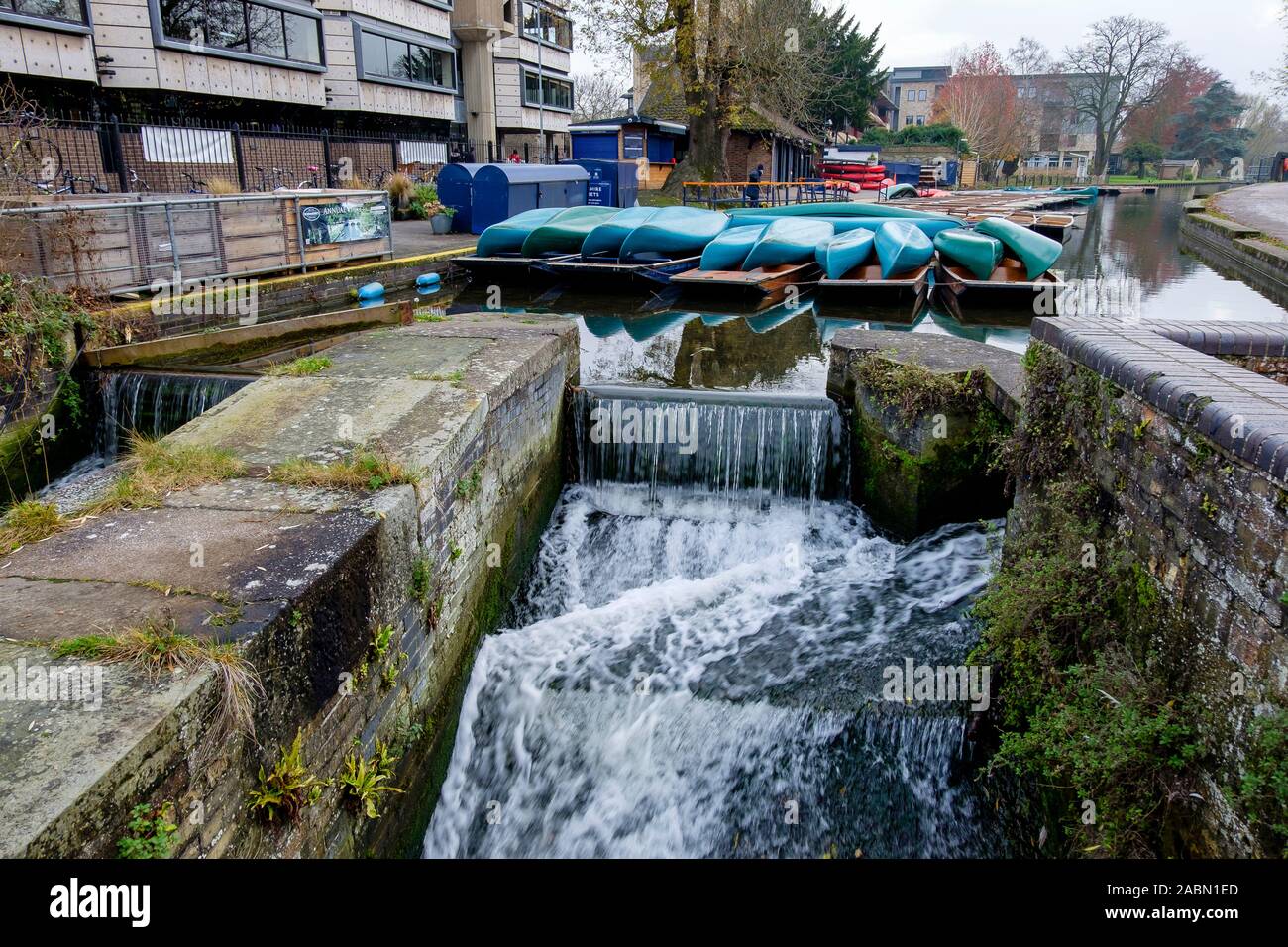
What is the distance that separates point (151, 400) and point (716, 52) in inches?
915

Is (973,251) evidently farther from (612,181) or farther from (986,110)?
(986,110)

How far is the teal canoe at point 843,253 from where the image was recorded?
546 inches

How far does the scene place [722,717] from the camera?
496 centimetres

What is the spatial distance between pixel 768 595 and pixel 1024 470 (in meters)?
1.95

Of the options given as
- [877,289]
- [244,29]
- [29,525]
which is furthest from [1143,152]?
[29,525]

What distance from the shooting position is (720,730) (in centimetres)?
489

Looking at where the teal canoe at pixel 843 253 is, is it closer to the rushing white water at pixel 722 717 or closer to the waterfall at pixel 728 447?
the waterfall at pixel 728 447

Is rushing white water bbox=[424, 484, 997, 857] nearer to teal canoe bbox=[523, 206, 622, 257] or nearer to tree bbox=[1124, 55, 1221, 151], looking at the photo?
teal canoe bbox=[523, 206, 622, 257]

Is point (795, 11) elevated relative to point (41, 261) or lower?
elevated

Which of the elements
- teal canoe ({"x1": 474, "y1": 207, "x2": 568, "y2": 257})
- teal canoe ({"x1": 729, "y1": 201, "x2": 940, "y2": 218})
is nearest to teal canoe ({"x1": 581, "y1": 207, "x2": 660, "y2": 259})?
teal canoe ({"x1": 474, "y1": 207, "x2": 568, "y2": 257})
